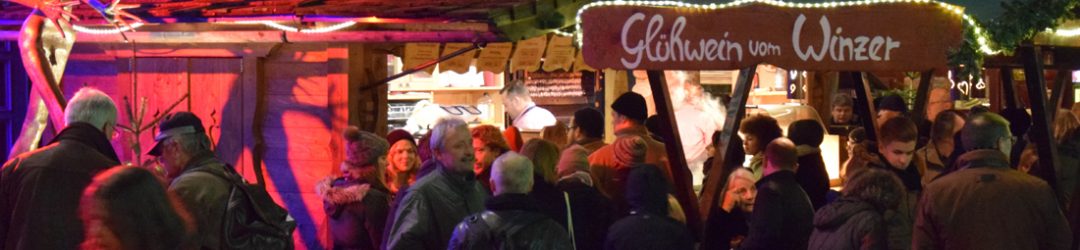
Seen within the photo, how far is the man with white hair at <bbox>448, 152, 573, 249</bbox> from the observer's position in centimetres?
563

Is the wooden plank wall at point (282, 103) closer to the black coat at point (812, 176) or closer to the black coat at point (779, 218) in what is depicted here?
the black coat at point (812, 176)

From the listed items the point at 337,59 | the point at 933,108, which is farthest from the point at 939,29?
the point at 933,108

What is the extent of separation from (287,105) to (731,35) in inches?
144

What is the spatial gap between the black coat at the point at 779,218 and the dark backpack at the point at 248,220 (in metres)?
2.52

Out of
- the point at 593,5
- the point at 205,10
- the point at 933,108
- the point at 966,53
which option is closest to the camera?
the point at 593,5

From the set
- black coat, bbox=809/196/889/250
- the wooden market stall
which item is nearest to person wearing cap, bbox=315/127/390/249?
the wooden market stall

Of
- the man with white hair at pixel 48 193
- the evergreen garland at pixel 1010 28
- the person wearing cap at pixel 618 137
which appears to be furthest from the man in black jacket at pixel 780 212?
the man with white hair at pixel 48 193

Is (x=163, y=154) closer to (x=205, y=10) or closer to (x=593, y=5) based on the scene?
(x=593, y=5)

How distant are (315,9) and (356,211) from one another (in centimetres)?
179

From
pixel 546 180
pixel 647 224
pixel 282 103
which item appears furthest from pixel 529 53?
pixel 647 224

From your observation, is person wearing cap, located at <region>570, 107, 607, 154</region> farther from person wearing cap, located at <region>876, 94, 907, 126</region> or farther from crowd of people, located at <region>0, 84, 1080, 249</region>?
person wearing cap, located at <region>876, 94, 907, 126</region>

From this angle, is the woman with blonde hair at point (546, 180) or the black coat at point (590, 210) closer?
the woman with blonde hair at point (546, 180)

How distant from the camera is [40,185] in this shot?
212 inches

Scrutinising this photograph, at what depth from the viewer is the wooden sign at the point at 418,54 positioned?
10578 millimetres
